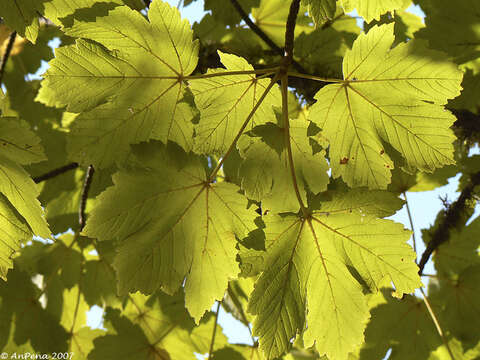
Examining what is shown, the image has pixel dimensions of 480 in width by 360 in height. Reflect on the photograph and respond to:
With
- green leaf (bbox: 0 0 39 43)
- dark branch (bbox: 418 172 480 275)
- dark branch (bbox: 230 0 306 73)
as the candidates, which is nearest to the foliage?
green leaf (bbox: 0 0 39 43)

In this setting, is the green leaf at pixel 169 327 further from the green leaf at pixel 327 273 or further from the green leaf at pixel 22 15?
the green leaf at pixel 22 15

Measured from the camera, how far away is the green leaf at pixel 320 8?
139cm

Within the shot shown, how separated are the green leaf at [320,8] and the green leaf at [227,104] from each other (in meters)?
0.26

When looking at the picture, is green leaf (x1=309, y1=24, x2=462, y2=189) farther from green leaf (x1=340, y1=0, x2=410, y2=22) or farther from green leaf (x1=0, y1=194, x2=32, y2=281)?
green leaf (x1=0, y1=194, x2=32, y2=281)

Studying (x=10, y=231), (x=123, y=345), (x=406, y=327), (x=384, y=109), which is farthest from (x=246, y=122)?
(x=406, y=327)

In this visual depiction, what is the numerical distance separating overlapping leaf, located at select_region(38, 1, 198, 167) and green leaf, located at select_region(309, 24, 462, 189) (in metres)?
0.47

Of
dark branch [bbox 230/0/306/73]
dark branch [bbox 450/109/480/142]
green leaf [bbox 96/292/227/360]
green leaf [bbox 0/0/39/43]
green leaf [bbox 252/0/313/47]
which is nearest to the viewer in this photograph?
green leaf [bbox 0/0/39/43]

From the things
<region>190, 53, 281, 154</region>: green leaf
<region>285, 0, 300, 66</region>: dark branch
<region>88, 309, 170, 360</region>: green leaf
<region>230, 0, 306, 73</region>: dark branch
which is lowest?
<region>88, 309, 170, 360</region>: green leaf

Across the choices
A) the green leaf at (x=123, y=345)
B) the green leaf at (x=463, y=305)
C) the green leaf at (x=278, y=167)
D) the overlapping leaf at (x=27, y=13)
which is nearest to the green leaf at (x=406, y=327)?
Answer: the green leaf at (x=463, y=305)

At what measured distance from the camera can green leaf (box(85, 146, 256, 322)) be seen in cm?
136

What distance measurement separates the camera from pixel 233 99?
153cm

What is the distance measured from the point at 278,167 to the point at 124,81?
569 millimetres

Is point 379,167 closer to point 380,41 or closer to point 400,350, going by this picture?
point 380,41

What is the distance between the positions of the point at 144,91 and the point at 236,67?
0.31 metres
